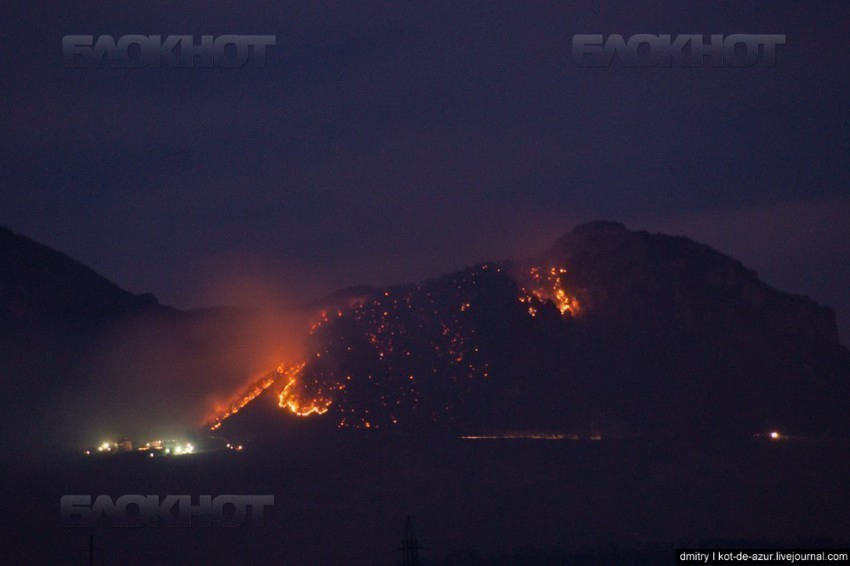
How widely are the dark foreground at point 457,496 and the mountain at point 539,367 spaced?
22.4 feet

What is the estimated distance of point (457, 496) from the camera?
484 ft

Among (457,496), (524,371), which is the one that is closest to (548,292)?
(524,371)

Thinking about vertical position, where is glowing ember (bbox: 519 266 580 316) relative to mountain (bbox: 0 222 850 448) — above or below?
above

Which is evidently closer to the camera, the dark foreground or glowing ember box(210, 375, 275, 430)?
the dark foreground

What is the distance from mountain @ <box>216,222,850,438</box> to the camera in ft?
571

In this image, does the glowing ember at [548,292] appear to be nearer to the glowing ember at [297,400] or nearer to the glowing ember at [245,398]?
the glowing ember at [297,400]

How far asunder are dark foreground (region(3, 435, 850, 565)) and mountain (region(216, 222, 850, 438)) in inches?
269

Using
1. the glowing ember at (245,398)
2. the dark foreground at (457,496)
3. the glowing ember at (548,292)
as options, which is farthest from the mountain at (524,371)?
the dark foreground at (457,496)

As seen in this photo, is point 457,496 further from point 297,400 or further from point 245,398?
point 245,398

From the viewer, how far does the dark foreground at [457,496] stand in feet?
398

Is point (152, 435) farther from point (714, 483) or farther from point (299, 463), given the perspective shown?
point (714, 483)

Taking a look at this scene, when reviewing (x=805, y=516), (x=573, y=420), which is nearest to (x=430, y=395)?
(x=573, y=420)

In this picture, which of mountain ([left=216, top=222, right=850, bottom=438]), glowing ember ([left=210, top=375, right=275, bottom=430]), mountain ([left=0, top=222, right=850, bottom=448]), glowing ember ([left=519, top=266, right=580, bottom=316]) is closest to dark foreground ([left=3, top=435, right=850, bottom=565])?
mountain ([left=216, top=222, right=850, bottom=438])

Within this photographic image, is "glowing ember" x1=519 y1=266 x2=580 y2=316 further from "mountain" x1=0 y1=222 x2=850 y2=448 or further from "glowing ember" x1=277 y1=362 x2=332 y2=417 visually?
"glowing ember" x1=277 y1=362 x2=332 y2=417
